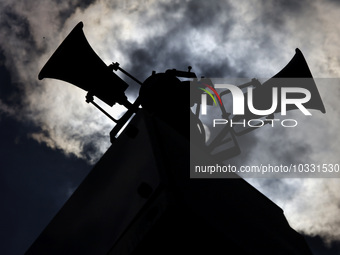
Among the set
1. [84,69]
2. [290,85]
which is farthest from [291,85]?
[84,69]

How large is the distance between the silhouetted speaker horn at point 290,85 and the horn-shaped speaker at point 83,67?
1579 mm

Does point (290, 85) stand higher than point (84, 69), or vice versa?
point (290, 85)

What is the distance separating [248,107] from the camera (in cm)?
424

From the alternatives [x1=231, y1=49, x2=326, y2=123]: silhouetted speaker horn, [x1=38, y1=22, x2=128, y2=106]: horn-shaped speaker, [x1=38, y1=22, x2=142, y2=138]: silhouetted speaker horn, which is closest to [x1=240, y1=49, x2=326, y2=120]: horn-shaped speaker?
[x1=231, y1=49, x2=326, y2=123]: silhouetted speaker horn

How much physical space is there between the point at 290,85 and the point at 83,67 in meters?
2.60

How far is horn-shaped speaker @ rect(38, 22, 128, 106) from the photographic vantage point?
4.02m

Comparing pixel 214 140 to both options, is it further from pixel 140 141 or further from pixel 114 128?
pixel 140 141

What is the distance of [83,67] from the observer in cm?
403

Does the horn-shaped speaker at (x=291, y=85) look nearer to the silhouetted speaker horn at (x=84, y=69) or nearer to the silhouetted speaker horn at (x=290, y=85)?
the silhouetted speaker horn at (x=290, y=85)

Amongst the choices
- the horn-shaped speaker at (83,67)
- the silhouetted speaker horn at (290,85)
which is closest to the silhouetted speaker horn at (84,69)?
the horn-shaped speaker at (83,67)

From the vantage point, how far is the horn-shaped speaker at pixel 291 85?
427 cm

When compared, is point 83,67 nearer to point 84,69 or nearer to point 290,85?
point 84,69

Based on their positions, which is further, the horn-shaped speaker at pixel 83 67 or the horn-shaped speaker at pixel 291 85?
the horn-shaped speaker at pixel 291 85

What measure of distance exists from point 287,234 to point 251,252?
82cm
